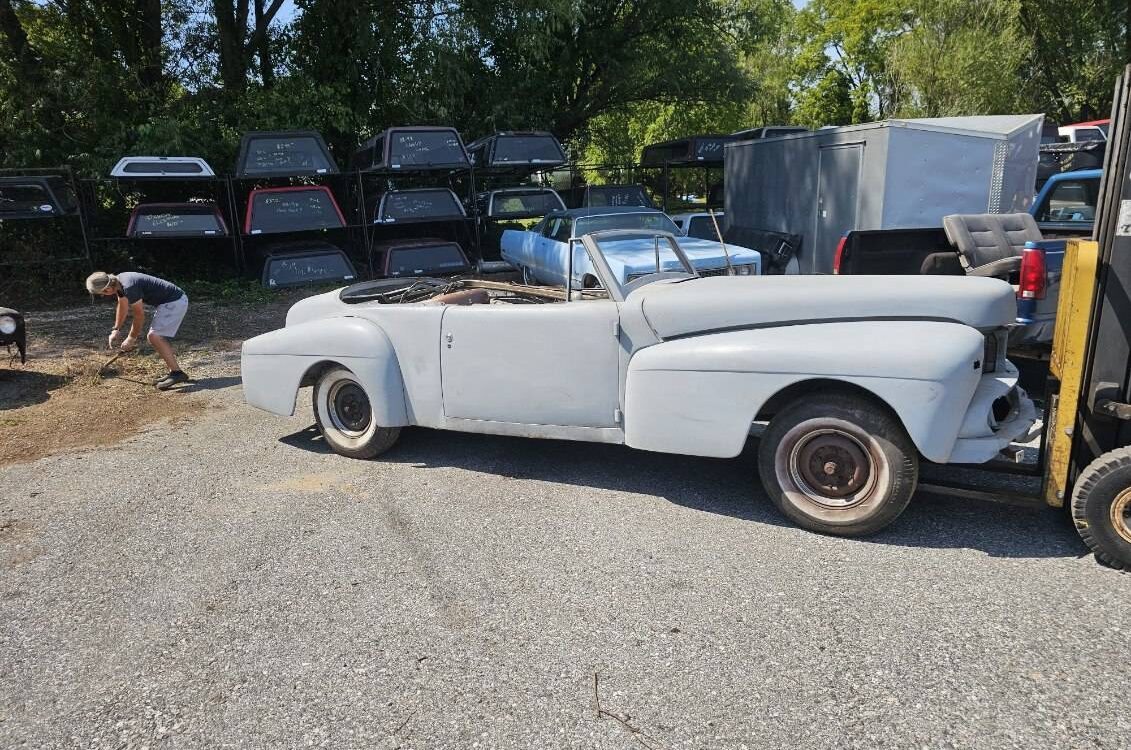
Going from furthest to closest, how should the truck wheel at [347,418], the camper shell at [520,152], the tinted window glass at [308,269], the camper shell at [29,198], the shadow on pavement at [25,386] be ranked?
the camper shell at [520,152] → the tinted window glass at [308,269] → the camper shell at [29,198] → the shadow on pavement at [25,386] → the truck wheel at [347,418]

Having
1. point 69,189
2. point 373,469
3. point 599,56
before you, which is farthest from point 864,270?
point 599,56

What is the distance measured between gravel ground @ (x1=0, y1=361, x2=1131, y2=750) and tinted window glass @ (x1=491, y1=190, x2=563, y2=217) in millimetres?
10139

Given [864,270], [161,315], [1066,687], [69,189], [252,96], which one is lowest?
[1066,687]

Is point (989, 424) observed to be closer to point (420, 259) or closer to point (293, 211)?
point (420, 259)

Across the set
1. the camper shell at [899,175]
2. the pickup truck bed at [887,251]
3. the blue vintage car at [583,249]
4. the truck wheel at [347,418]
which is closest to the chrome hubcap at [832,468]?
the blue vintage car at [583,249]

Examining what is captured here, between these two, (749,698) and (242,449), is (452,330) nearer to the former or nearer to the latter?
(242,449)

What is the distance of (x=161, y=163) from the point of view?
38.5 feet

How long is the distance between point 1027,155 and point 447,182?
33.8ft

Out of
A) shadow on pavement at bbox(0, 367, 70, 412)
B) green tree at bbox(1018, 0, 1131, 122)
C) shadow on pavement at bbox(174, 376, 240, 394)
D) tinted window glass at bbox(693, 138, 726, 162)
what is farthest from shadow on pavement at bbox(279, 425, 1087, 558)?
green tree at bbox(1018, 0, 1131, 122)

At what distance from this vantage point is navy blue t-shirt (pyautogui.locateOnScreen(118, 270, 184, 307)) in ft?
24.7

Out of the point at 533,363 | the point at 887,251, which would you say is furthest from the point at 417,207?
the point at 533,363

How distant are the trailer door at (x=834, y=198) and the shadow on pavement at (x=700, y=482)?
6.63m

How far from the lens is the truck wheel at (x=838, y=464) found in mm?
3643

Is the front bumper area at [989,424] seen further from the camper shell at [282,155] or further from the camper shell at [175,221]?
the camper shell at [175,221]
